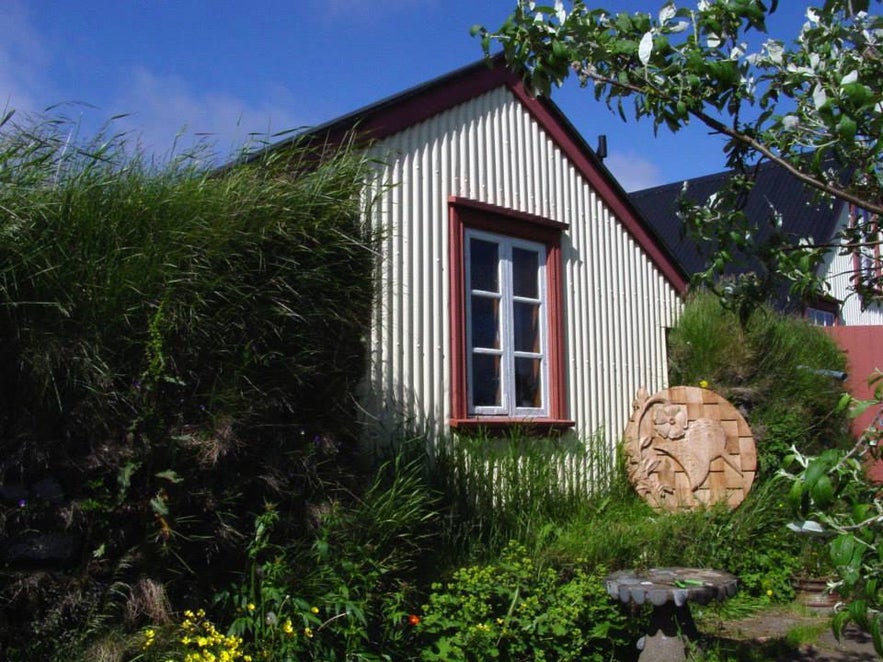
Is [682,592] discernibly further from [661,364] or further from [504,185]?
[661,364]

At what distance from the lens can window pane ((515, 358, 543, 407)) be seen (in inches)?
311

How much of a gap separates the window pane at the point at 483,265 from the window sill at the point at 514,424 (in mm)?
1078

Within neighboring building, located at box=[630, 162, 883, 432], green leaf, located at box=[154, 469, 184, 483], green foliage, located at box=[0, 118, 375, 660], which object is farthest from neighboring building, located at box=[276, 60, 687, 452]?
neighboring building, located at box=[630, 162, 883, 432]

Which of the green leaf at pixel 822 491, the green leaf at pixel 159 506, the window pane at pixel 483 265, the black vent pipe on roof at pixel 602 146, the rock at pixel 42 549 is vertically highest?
the black vent pipe on roof at pixel 602 146

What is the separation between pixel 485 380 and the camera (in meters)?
7.62

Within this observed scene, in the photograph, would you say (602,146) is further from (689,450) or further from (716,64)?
(716,64)

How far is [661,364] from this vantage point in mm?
9531

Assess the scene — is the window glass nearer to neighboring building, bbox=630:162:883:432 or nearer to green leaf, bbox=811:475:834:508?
green leaf, bbox=811:475:834:508

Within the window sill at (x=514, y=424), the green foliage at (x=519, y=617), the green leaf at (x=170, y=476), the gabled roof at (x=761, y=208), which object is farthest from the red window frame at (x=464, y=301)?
the gabled roof at (x=761, y=208)

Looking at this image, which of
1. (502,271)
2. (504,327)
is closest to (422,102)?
(502,271)

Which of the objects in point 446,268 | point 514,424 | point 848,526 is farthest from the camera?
point 514,424

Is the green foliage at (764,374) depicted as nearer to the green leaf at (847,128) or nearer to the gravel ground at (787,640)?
the gravel ground at (787,640)

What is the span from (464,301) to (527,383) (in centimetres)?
104

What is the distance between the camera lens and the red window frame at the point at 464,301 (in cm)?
722
